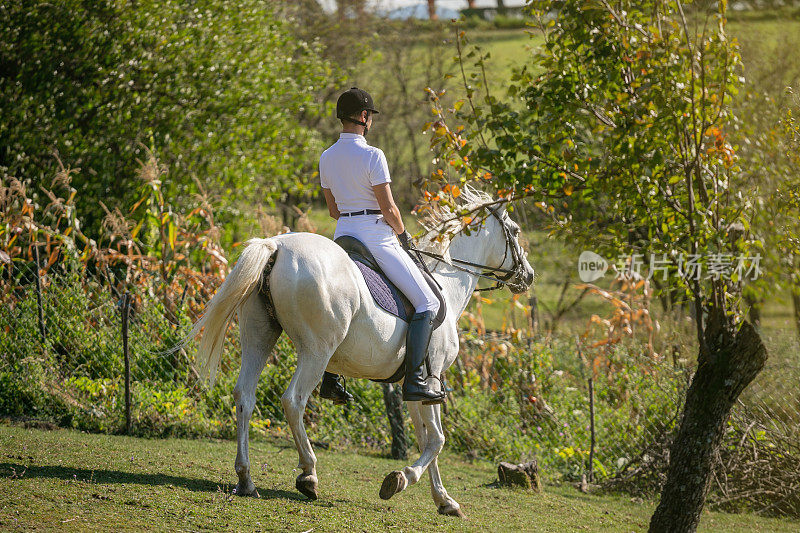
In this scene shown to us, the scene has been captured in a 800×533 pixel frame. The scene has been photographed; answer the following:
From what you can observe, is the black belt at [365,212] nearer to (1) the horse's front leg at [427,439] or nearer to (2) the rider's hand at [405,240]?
(2) the rider's hand at [405,240]

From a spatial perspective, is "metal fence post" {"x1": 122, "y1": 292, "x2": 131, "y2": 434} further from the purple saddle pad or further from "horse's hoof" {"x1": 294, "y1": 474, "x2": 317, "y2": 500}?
the purple saddle pad

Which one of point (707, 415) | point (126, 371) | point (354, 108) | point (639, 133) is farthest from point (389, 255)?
point (126, 371)

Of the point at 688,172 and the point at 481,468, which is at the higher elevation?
the point at 688,172

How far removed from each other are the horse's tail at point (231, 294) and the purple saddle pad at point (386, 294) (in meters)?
0.71

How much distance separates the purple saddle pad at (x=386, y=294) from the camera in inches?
213

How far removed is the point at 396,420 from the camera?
8.26 m

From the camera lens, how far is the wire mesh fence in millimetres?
7586

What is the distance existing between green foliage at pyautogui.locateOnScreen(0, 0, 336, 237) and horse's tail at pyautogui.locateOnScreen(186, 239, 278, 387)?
846cm

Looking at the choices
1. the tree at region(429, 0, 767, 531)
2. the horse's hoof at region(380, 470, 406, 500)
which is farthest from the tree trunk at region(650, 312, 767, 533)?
the horse's hoof at region(380, 470, 406, 500)

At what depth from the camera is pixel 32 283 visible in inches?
325

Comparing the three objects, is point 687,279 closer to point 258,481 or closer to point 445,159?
point 445,159

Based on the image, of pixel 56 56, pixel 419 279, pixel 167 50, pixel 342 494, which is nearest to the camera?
pixel 419 279

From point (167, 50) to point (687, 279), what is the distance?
11.1m

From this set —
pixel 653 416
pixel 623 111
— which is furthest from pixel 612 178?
pixel 653 416
